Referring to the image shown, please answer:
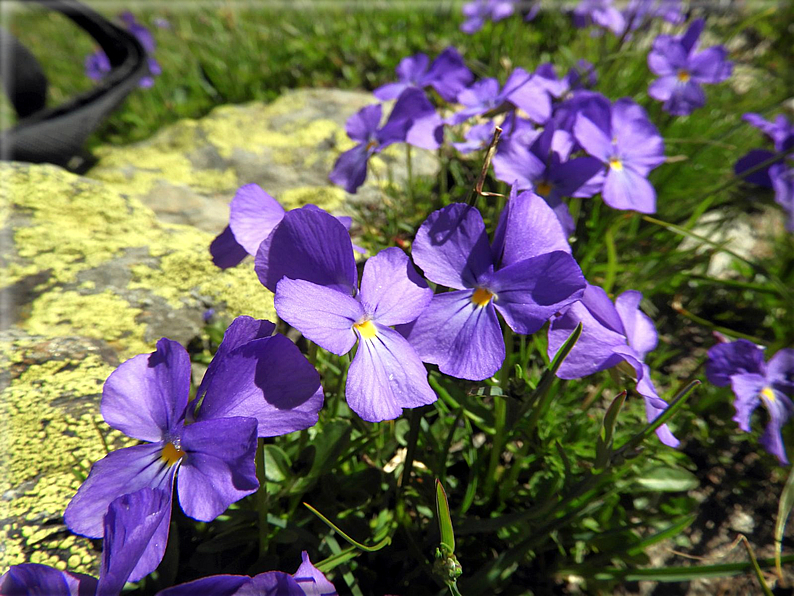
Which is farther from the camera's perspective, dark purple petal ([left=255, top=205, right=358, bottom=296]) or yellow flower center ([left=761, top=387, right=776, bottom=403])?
yellow flower center ([left=761, top=387, right=776, bottom=403])

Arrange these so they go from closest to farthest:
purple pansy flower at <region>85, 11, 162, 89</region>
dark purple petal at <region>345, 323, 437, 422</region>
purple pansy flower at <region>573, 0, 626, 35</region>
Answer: dark purple petal at <region>345, 323, 437, 422</region>
purple pansy flower at <region>573, 0, 626, 35</region>
purple pansy flower at <region>85, 11, 162, 89</region>

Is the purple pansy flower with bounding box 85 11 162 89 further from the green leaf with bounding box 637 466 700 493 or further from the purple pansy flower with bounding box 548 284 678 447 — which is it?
the green leaf with bounding box 637 466 700 493

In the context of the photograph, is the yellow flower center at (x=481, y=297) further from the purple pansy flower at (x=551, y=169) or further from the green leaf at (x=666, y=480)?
the green leaf at (x=666, y=480)

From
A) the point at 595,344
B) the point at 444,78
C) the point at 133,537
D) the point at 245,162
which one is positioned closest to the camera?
the point at 133,537

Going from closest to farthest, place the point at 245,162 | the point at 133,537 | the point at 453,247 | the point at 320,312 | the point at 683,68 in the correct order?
the point at 133,537 → the point at 320,312 → the point at 453,247 → the point at 683,68 → the point at 245,162

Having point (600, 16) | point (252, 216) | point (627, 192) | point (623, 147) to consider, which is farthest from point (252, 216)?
point (600, 16)

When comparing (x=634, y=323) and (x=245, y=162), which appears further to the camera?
(x=245, y=162)

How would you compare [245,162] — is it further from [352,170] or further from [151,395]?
[151,395]

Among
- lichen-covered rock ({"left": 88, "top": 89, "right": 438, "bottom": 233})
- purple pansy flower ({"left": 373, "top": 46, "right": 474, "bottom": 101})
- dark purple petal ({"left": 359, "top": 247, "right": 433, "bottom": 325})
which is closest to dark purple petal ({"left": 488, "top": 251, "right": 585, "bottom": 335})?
dark purple petal ({"left": 359, "top": 247, "right": 433, "bottom": 325})
